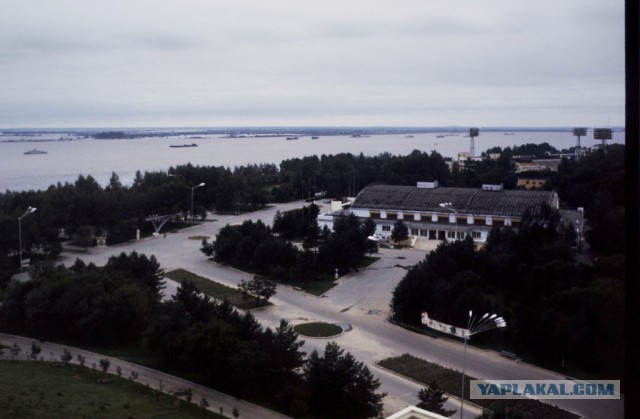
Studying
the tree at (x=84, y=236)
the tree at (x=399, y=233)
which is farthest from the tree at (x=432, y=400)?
the tree at (x=84, y=236)

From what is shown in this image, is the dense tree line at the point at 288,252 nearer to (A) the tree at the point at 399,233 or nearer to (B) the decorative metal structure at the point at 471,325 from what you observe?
(A) the tree at the point at 399,233

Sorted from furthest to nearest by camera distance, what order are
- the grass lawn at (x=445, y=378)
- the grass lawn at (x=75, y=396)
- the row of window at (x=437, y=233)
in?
1. the row of window at (x=437, y=233)
2. the grass lawn at (x=445, y=378)
3. the grass lawn at (x=75, y=396)

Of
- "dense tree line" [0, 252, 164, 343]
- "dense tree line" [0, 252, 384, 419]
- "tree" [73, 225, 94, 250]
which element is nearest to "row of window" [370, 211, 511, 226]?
"tree" [73, 225, 94, 250]

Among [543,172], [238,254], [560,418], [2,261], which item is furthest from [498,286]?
[543,172]

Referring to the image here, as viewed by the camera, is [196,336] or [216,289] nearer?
[196,336]

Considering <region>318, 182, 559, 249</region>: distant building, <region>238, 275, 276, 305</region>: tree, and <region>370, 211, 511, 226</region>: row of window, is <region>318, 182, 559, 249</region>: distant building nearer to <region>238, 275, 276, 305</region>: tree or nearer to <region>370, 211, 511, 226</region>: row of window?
<region>370, 211, 511, 226</region>: row of window

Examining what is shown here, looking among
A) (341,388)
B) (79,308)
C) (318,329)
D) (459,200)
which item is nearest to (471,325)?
(318,329)

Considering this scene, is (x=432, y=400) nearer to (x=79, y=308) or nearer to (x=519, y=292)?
(x=519, y=292)
